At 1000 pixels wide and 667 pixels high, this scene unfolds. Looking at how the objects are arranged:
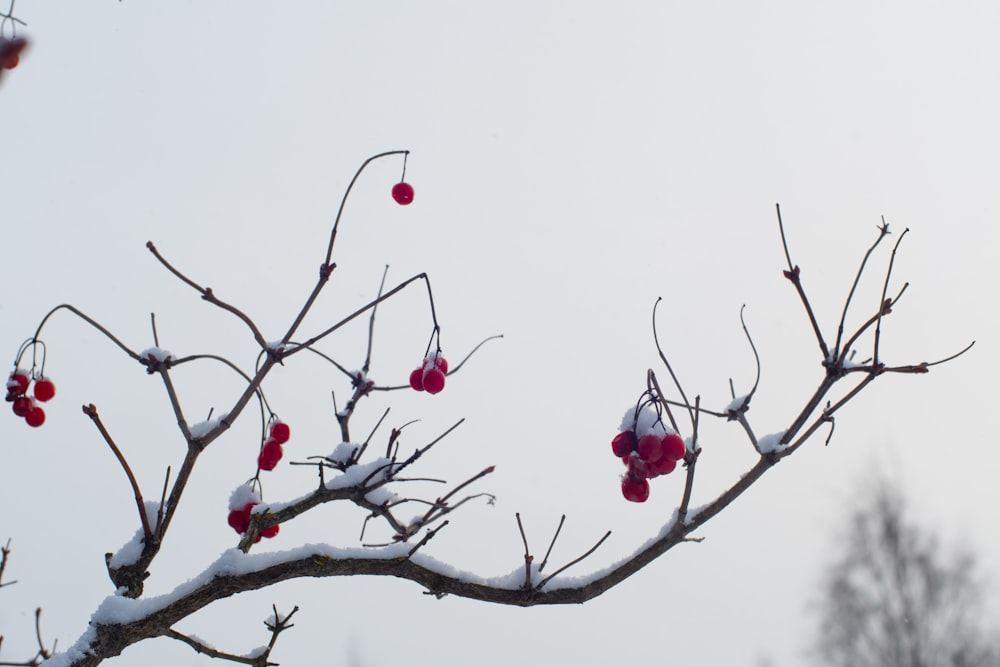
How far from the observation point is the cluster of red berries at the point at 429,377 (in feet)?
8.70

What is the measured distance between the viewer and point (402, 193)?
309 cm

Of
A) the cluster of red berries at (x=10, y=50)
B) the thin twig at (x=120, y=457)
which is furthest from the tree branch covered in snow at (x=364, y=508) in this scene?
the cluster of red berries at (x=10, y=50)

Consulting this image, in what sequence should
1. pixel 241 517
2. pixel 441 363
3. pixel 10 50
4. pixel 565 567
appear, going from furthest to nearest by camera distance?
pixel 441 363 → pixel 241 517 → pixel 565 567 → pixel 10 50

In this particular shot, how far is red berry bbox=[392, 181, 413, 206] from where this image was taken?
308 cm

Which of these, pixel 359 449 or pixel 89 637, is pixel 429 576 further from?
pixel 89 637

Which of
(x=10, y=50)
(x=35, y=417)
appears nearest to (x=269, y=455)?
(x=35, y=417)

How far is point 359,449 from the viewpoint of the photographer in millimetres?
2246

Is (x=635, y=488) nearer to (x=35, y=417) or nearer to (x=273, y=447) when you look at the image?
(x=273, y=447)

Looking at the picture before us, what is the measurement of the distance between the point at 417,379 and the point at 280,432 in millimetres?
500

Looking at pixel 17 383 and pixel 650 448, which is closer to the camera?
pixel 650 448

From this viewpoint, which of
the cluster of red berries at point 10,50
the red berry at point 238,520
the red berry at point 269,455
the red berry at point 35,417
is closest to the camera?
the cluster of red berries at point 10,50

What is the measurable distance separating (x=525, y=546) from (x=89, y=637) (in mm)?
1012

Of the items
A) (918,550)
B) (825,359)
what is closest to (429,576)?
(825,359)

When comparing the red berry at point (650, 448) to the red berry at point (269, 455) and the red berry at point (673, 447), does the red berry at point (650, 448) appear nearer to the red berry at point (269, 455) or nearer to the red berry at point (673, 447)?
the red berry at point (673, 447)
